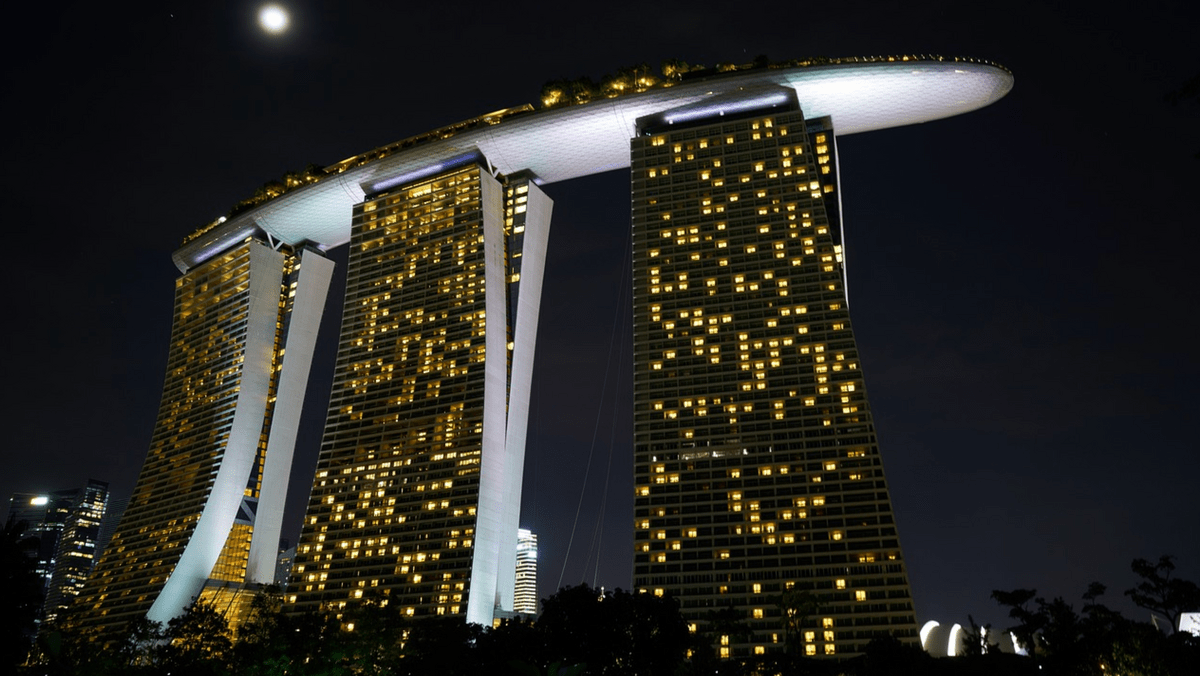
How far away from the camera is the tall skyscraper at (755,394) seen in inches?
4252

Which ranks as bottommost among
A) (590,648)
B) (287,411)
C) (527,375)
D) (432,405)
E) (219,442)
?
(590,648)

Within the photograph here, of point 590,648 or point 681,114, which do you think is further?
point 681,114

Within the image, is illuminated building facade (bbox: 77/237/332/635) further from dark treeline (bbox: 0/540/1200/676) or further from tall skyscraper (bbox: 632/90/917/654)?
tall skyscraper (bbox: 632/90/917/654)

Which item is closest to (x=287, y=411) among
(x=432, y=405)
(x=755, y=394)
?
(x=432, y=405)

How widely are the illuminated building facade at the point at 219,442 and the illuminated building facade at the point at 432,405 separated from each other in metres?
22.3

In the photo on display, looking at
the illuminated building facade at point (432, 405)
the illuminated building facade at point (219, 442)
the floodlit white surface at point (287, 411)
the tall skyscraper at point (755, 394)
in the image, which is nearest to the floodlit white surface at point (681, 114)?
the tall skyscraper at point (755, 394)

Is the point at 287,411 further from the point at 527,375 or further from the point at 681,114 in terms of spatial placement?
the point at 681,114

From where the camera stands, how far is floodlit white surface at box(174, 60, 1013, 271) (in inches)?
5236

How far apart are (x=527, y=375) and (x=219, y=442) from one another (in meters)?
53.1

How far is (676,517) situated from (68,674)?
6677 centimetres

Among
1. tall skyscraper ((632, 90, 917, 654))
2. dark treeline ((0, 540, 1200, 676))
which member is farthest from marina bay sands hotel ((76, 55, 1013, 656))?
dark treeline ((0, 540, 1200, 676))

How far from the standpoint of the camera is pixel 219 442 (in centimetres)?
15812

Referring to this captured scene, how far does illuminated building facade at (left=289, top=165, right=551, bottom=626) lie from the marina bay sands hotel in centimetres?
38

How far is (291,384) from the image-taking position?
16975 cm
